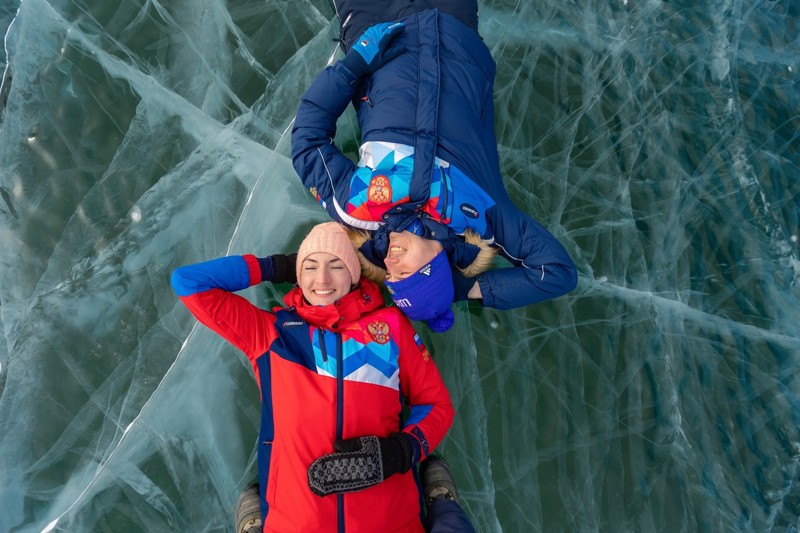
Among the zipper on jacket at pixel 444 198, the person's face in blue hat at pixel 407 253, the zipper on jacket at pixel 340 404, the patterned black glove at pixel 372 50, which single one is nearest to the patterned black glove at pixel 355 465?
the zipper on jacket at pixel 340 404

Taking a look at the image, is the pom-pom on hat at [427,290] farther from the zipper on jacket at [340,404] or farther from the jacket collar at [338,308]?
the zipper on jacket at [340,404]

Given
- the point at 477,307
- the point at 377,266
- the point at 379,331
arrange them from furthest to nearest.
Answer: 1. the point at 477,307
2. the point at 377,266
3. the point at 379,331

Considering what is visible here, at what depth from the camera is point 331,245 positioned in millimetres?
1605

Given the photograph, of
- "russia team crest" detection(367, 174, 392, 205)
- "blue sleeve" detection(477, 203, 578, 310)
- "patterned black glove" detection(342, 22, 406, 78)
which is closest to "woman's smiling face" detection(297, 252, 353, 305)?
"russia team crest" detection(367, 174, 392, 205)

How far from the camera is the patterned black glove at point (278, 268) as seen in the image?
171 centimetres

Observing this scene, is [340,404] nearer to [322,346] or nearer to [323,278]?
[322,346]

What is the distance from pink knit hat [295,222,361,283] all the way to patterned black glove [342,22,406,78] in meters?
0.57

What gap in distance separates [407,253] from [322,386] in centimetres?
47

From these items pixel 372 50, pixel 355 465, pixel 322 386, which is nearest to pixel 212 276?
pixel 322 386

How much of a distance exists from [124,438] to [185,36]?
1501 mm

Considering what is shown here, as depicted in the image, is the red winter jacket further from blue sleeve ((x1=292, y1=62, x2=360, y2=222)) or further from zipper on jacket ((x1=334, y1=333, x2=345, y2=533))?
blue sleeve ((x1=292, y1=62, x2=360, y2=222))

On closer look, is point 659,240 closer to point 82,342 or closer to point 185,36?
point 185,36

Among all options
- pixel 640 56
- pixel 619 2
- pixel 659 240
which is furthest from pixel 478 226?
pixel 619 2

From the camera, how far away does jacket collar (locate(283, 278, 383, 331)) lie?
1620 mm
